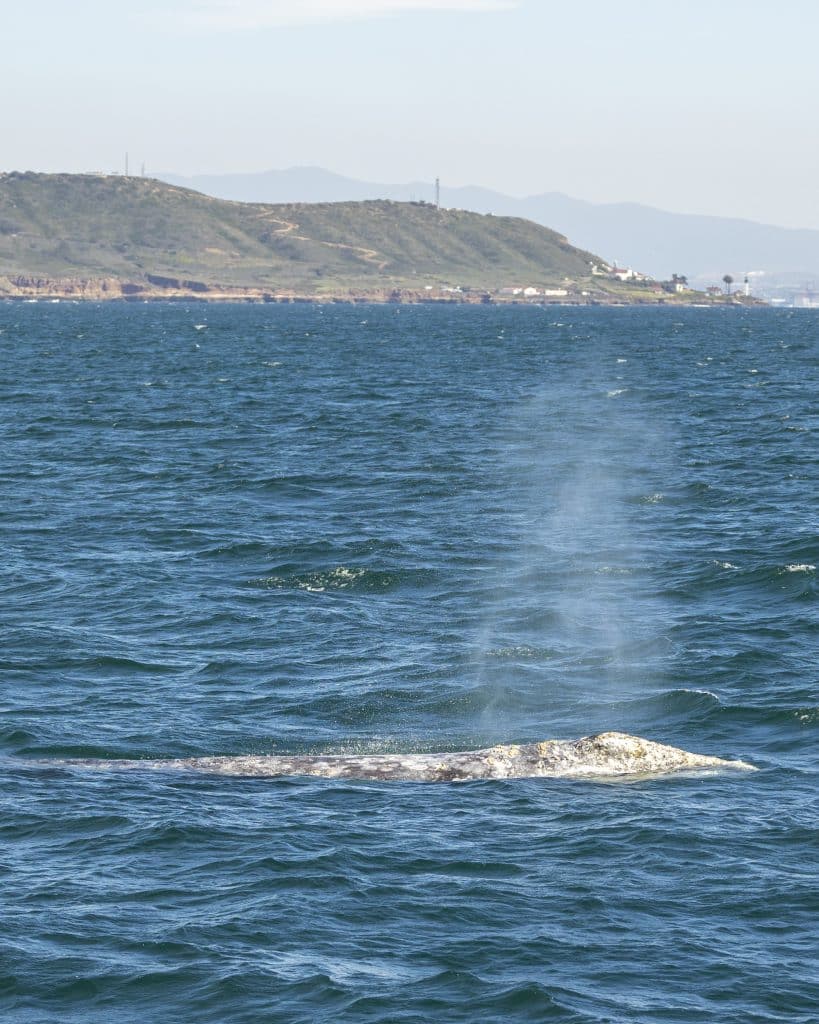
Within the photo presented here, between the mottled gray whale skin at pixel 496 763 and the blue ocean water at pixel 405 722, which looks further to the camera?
the mottled gray whale skin at pixel 496 763

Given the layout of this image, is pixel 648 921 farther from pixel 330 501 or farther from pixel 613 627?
pixel 330 501

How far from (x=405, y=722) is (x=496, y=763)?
414 centimetres

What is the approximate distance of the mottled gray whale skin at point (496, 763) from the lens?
27938mm

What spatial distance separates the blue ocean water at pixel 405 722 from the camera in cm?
1991

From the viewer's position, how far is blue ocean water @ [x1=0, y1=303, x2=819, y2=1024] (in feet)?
65.3

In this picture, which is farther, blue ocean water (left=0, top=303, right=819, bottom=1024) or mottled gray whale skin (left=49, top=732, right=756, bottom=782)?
mottled gray whale skin (left=49, top=732, right=756, bottom=782)

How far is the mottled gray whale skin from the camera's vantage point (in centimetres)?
2794

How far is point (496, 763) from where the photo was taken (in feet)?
92.5

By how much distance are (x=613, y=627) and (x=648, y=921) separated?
62.0ft

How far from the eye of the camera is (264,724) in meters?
31.6

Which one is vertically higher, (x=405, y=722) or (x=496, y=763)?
(x=496, y=763)

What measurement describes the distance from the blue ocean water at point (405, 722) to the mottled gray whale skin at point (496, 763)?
0.75 m

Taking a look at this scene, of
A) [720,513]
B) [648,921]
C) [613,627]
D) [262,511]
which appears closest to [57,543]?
[262,511]

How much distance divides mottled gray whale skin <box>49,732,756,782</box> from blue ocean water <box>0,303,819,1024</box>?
0.75 m
